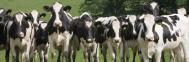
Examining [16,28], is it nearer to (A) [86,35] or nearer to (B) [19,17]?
(B) [19,17]

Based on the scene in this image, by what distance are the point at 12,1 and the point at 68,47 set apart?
63985 millimetres

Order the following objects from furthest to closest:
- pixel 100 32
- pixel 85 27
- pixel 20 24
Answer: pixel 100 32
pixel 85 27
pixel 20 24

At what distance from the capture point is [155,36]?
16906 mm

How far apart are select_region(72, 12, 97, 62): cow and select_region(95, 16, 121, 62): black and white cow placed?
2.65 feet

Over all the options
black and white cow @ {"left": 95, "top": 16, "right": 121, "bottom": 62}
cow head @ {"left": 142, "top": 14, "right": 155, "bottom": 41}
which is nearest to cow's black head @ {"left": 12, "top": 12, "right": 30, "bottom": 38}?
black and white cow @ {"left": 95, "top": 16, "right": 121, "bottom": 62}

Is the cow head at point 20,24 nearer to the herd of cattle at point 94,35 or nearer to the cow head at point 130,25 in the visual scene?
the herd of cattle at point 94,35

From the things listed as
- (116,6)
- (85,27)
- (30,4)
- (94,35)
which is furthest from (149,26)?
(30,4)

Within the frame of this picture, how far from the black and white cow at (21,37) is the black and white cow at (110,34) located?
3.40 meters

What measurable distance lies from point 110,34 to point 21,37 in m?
4.20

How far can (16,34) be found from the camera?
62.3ft

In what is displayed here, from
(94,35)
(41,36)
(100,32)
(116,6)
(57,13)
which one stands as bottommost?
(116,6)

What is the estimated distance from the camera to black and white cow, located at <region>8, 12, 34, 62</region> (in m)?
19.0

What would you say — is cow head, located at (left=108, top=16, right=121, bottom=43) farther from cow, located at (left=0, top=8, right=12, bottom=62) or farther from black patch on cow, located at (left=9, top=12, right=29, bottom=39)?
cow, located at (left=0, top=8, right=12, bottom=62)

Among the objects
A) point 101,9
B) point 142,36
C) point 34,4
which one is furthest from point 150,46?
point 34,4
